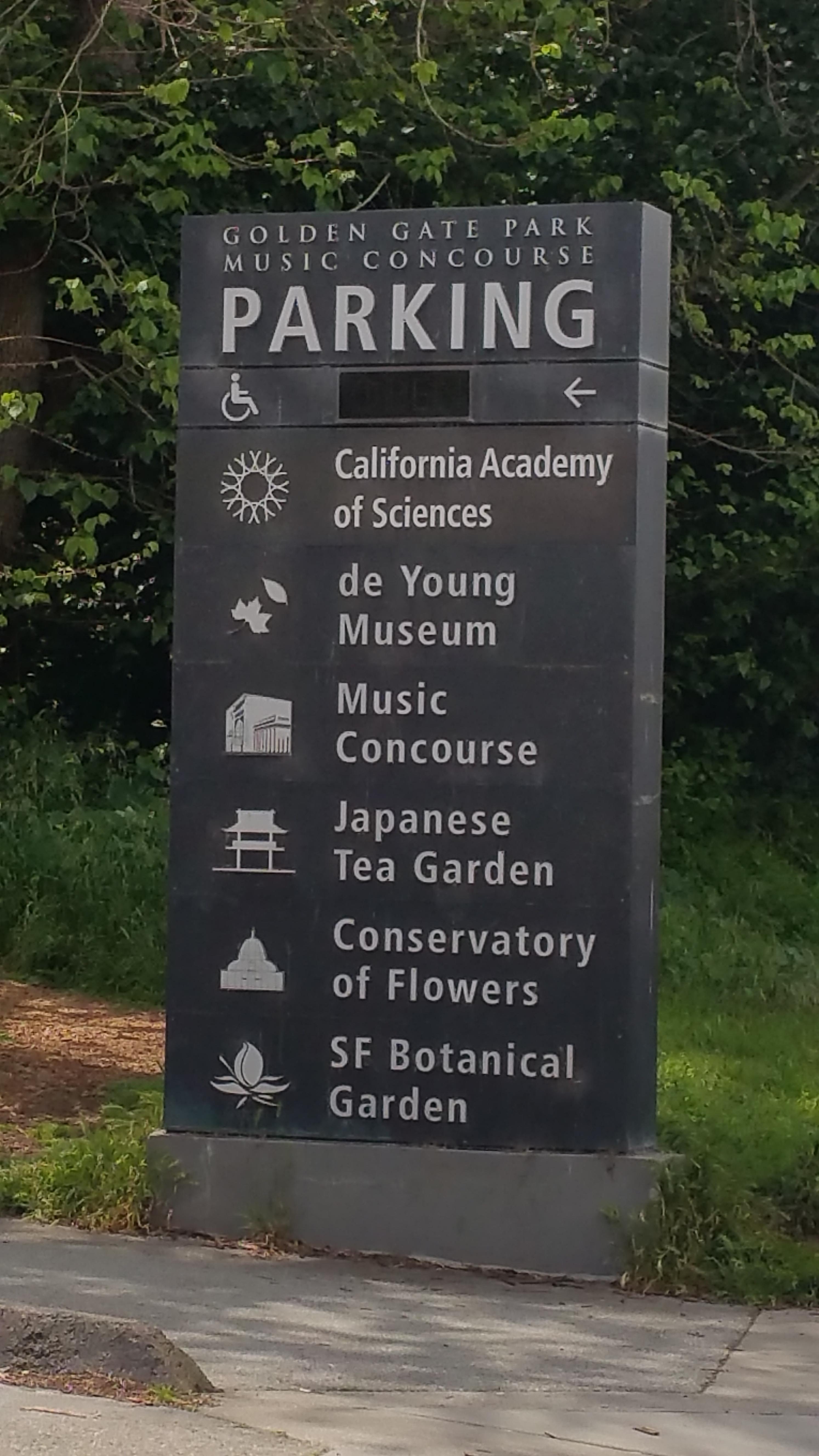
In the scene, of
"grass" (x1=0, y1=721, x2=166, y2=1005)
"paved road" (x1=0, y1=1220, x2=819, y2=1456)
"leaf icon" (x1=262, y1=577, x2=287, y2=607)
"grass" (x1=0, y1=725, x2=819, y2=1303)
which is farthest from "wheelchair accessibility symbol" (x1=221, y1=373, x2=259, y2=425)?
"grass" (x1=0, y1=721, x2=166, y2=1005)

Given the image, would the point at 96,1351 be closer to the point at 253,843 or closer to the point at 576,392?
the point at 253,843

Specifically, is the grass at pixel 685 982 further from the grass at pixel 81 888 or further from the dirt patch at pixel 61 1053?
the dirt patch at pixel 61 1053

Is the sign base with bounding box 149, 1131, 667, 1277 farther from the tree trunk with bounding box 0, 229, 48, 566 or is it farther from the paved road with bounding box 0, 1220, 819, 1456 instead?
the tree trunk with bounding box 0, 229, 48, 566

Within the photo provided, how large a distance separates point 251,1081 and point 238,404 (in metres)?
2.24

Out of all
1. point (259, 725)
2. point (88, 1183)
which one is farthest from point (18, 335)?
point (88, 1183)

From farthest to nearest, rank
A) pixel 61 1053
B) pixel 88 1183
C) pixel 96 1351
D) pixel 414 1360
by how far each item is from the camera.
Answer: pixel 61 1053 < pixel 88 1183 < pixel 414 1360 < pixel 96 1351

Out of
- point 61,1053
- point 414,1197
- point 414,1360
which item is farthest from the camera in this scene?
point 61,1053

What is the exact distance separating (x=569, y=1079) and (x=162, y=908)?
527cm

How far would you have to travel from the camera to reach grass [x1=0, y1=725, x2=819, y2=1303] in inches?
274

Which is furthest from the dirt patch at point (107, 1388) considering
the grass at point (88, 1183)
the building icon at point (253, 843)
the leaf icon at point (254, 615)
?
the leaf icon at point (254, 615)

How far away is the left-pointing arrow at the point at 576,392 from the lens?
698cm

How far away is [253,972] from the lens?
7.23 metres

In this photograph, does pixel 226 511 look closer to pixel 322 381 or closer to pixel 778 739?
pixel 322 381

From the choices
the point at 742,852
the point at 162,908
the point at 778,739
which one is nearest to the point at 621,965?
the point at 162,908
